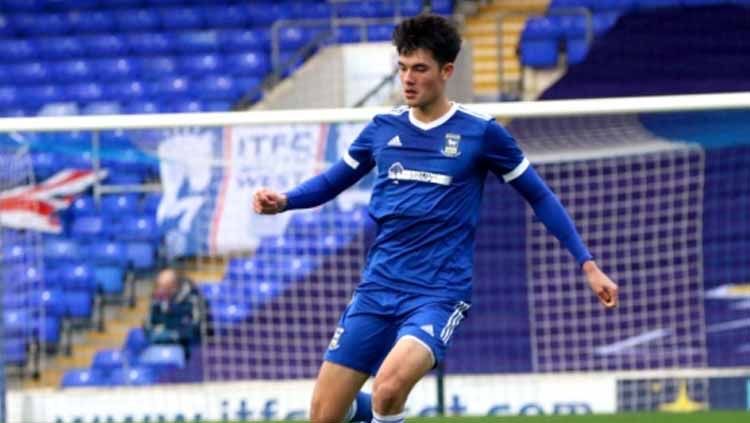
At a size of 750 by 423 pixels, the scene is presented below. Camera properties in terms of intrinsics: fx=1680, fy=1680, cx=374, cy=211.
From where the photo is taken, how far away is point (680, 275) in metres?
9.43

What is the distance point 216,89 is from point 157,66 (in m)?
0.87

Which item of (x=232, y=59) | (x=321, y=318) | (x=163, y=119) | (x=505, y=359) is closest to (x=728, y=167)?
(x=505, y=359)

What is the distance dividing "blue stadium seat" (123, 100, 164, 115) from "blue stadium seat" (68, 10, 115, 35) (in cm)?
159

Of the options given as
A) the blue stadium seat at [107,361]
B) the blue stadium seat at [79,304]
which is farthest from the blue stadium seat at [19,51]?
the blue stadium seat at [107,361]

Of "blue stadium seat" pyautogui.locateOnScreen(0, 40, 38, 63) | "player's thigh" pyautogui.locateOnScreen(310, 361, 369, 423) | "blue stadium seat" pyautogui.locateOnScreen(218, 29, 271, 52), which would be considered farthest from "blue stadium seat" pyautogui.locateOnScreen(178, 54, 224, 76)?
"player's thigh" pyautogui.locateOnScreen(310, 361, 369, 423)

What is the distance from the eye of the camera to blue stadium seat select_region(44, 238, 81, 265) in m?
9.63

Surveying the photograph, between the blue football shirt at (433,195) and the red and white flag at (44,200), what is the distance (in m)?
3.75

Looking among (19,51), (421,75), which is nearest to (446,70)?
(421,75)

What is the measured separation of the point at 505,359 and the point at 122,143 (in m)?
2.50

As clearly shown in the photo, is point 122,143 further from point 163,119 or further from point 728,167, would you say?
point 728,167

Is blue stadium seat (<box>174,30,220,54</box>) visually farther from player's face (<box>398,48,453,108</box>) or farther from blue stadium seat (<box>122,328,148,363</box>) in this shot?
player's face (<box>398,48,453,108</box>)

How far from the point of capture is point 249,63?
53.0 feet

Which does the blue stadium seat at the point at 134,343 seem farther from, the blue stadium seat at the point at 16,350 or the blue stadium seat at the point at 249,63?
the blue stadium seat at the point at 249,63

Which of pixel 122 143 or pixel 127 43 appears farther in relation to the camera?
pixel 127 43
